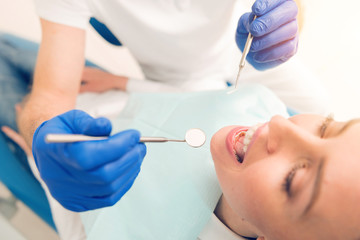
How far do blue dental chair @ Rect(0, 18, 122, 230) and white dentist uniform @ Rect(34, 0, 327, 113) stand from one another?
70mm

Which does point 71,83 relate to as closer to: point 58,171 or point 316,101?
point 58,171

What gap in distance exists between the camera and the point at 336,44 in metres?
1.91

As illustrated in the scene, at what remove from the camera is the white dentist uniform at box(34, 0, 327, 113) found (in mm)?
900

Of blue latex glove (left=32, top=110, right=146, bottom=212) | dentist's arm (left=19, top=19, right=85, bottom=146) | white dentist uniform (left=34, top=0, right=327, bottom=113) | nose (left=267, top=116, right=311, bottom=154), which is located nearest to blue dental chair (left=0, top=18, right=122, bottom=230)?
white dentist uniform (left=34, top=0, right=327, bottom=113)

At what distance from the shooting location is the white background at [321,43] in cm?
183

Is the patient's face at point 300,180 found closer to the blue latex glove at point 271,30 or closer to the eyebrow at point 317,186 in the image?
the eyebrow at point 317,186

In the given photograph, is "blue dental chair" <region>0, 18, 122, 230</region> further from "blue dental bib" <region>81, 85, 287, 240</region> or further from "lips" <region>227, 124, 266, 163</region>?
"lips" <region>227, 124, 266, 163</region>

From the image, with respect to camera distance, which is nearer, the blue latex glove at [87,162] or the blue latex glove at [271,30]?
the blue latex glove at [87,162]

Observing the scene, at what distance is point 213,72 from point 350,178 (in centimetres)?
86

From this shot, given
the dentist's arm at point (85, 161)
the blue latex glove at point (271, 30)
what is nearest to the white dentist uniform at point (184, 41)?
the blue latex glove at point (271, 30)

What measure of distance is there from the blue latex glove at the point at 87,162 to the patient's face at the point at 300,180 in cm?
24

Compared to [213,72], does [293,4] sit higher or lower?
higher

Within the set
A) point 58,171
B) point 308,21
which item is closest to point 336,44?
point 308,21

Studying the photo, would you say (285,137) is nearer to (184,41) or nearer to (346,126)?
(346,126)
